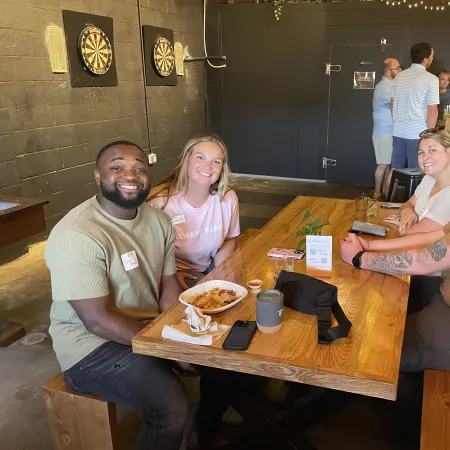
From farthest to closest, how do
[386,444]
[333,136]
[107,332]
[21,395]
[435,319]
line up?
1. [333,136]
2. [21,395]
3. [386,444]
4. [435,319]
5. [107,332]

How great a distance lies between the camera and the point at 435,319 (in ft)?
6.13

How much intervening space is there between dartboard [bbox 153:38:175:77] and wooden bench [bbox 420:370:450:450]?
4.96m

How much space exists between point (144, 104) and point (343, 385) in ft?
16.5

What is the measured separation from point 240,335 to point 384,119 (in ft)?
16.0

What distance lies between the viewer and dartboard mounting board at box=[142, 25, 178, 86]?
18.5 ft

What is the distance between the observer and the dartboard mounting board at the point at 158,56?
565 centimetres

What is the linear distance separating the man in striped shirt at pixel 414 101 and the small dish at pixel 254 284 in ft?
13.0

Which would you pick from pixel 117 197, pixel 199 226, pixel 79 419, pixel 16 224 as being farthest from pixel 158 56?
pixel 79 419

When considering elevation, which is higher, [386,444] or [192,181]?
[192,181]

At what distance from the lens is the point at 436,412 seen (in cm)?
158

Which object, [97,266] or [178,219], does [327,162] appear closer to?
[178,219]

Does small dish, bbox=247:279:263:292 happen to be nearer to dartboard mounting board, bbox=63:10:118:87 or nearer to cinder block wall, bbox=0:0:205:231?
cinder block wall, bbox=0:0:205:231

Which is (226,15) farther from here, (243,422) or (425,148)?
(243,422)

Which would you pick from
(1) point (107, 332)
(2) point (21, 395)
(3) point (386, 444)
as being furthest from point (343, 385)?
(2) point (21, 395)
